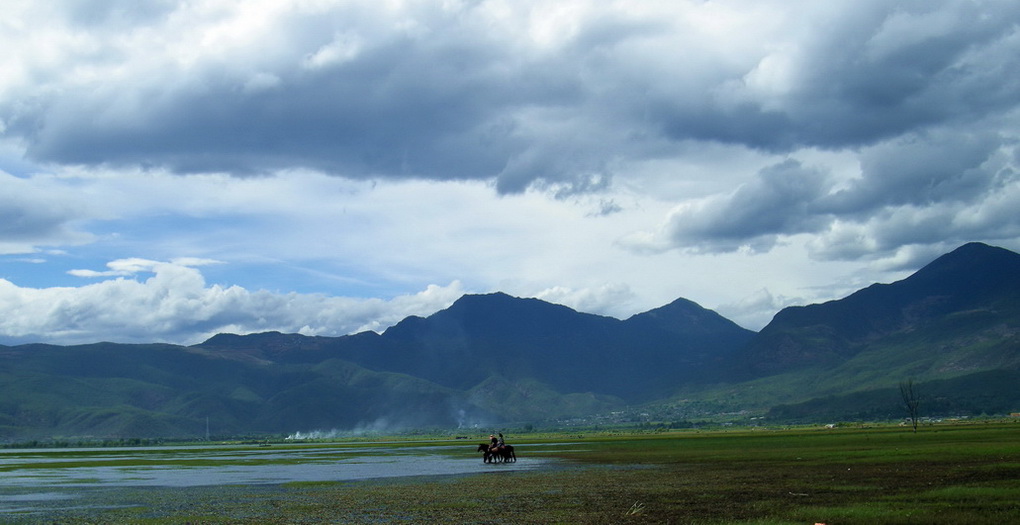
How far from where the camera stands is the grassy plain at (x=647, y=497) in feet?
121

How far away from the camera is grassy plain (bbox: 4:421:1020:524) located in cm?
3694

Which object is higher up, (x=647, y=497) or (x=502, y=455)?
(x=647, y=497)

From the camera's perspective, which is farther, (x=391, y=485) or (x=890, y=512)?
(x=391, y=485)

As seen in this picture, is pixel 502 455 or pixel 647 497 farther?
pixel 502 455

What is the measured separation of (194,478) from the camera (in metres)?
77.2

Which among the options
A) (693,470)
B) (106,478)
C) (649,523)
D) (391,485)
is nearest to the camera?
(649,523)

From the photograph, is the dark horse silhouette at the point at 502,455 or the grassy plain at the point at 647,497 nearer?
the grassy plain at the point at 647,497

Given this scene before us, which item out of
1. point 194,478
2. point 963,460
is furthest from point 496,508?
point 194,478

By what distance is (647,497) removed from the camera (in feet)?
150

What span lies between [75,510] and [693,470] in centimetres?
4255

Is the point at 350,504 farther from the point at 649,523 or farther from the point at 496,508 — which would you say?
the point at 649,523

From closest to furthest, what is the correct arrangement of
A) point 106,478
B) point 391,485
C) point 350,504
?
point 350,504, point 391,485, point 106,478

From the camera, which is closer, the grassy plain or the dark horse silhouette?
the grassy plain

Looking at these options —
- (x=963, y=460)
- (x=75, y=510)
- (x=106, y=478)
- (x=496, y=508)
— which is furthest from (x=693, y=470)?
(x=106, y=478)
